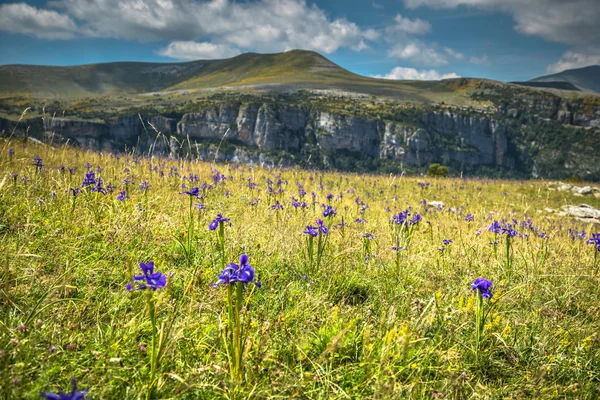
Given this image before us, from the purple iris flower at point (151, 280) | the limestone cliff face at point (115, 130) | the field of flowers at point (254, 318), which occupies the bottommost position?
the field of flowers at point (254, 318)

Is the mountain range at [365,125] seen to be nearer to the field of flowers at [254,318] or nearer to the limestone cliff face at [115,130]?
the limestone cliff face at [115,130]

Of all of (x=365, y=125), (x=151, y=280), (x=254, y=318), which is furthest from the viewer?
(x=365, y=125)

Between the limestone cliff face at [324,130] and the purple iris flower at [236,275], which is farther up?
the limestone cliff face at [324,130]

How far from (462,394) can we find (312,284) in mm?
1504

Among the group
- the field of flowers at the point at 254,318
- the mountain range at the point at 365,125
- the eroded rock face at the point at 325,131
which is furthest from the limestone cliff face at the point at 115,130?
the field of flowers at the point at 254,318

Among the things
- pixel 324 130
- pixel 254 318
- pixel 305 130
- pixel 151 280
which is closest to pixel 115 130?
pixel 305 130

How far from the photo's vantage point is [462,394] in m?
2.06

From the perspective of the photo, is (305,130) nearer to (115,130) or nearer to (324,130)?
(324,130)

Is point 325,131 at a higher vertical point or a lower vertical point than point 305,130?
lower

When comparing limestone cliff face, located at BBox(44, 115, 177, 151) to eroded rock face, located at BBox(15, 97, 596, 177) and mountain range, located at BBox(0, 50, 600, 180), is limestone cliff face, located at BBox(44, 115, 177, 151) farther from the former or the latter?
mountain range, located at BBox(0, 50, 600, 180)

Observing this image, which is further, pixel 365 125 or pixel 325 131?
pixel 325 131

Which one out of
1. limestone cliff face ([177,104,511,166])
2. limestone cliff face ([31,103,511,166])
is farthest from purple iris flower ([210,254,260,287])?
limestone cliff face ([177,104,511,166])

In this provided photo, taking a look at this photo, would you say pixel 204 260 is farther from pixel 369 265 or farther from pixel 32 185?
pixel 32 185

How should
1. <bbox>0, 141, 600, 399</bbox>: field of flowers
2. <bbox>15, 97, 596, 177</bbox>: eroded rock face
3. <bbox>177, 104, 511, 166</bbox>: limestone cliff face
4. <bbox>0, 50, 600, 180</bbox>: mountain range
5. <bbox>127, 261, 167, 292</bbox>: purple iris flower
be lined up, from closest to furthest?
1. <bbox>127, 261, 167, 292</bbox>: purple iris flower
2. <bbox>0, 141, 600, 399</bbox>: field of flowers
3. <bbox>15, 97, 596, 177</bbox>: eroded rock face
4. <bbox>0, 50, 600, 180</bbox>: mountain range
5. <bbox>177, 104, 511, 166</bbox>: limestone cliff face
